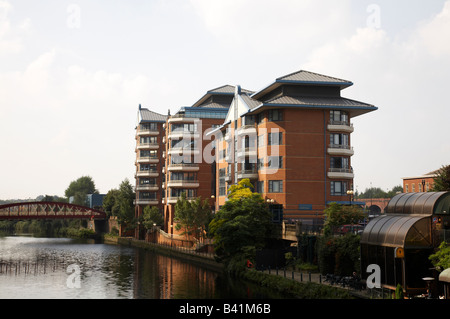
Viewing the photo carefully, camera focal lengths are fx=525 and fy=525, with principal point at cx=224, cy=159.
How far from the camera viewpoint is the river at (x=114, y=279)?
156ft

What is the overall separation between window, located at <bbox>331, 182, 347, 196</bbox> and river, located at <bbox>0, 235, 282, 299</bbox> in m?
18.5

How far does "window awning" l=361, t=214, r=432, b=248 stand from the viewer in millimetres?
37031

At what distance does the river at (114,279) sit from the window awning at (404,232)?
10729 millimetres

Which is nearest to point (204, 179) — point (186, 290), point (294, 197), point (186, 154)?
point (186, 154)

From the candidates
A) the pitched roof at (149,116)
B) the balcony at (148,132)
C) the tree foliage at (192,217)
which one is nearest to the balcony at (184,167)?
the tree foliage at (192,217)

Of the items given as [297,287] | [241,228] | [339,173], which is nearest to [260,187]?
[339,173]

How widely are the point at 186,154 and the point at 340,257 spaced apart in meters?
59.7

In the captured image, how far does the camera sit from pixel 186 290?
49.6m

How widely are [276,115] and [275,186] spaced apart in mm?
9059

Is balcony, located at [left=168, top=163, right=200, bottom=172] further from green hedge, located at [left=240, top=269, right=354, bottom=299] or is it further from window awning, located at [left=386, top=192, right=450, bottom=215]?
window awning, located at [left=386, top=192, right=450, bottom=215]

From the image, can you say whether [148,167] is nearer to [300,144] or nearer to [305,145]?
[300,144]

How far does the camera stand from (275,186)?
219 feet
